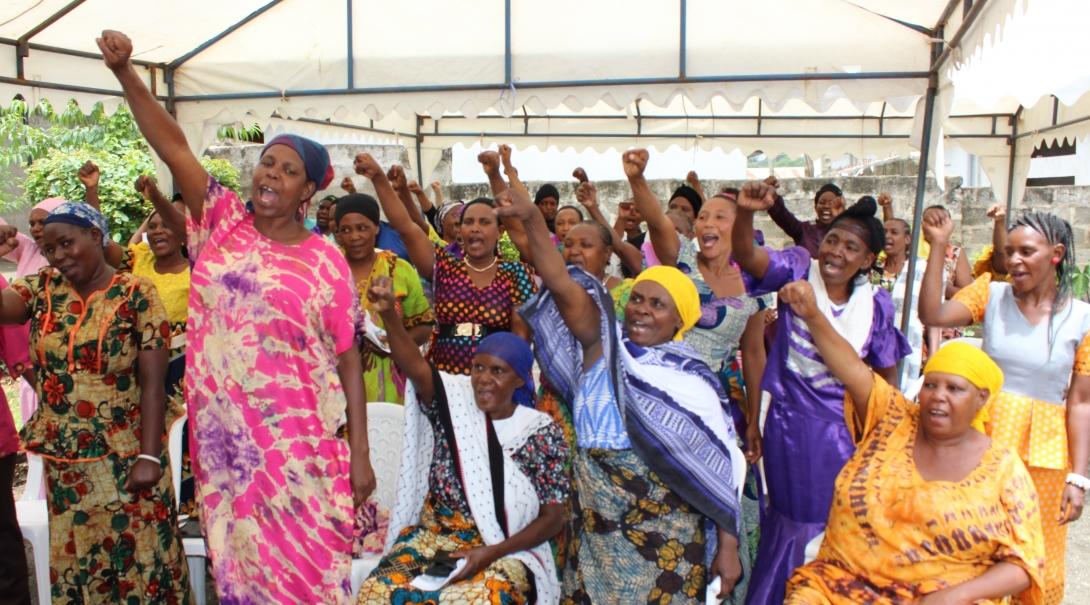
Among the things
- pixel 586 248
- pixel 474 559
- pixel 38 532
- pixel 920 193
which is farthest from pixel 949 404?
pixel 38 532

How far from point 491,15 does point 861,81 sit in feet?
7.16

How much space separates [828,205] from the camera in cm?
571

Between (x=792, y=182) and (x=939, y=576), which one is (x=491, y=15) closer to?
(x=939, y=576)

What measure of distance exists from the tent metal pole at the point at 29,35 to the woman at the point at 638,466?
3.49 m

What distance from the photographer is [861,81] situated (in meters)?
4.56

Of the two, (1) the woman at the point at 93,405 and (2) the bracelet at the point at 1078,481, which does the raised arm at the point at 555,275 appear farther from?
(2) the bracelet at the point at 1078,481

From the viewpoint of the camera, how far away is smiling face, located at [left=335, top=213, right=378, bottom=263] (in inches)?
162

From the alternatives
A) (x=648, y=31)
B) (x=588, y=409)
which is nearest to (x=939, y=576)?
(x=588, y=409)

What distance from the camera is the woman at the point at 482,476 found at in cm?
281

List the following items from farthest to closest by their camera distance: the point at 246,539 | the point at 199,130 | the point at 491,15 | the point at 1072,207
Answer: the point at 1072,207 < the point at 199,130 < the point at 491,15 < the point at 246,539

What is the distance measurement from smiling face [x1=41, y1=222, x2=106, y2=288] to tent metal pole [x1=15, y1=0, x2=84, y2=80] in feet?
7.97

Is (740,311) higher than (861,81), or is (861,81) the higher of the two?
(861,81)

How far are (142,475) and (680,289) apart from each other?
74.2 inches

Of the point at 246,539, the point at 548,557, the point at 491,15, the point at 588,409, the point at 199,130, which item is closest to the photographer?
the point at 246,539
